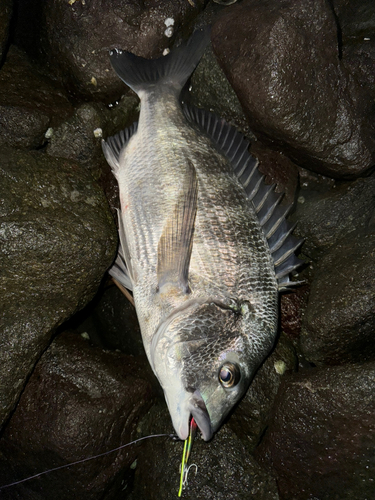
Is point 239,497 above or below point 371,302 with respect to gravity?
below

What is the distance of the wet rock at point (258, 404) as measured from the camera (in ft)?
10.2

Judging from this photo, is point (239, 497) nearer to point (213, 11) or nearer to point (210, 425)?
point (210, 425)

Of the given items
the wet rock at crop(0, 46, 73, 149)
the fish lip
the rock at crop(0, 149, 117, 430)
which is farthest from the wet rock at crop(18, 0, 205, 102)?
the fish lip

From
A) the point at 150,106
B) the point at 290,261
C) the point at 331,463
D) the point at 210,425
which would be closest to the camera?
the point at 210,425

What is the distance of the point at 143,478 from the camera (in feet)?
10.5

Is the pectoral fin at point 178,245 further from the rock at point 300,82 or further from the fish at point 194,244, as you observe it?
the rock at point 300,82

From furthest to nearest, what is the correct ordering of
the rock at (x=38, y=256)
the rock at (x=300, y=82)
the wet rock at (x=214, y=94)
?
1. the wet rock at (x=214, y=94)
2. the rock at (x=300, y=82)
3. the rock at (x=38, y=256)

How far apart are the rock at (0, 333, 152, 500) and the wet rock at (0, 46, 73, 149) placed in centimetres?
178

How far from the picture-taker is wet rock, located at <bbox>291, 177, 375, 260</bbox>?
11.3 ft

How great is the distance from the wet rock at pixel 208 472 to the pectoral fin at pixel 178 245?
4.11ft

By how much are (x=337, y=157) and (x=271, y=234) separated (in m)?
1.02

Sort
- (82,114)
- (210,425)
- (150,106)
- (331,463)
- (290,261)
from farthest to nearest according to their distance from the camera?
1. (82,114)
2. (150,106)
3. (290,261)
4. (331,463)
5. (210,425)

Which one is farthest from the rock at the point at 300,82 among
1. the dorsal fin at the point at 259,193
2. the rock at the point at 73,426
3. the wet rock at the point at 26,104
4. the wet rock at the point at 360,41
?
the rock at the point at 73,426

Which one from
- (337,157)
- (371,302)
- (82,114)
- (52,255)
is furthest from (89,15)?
(371,302)
